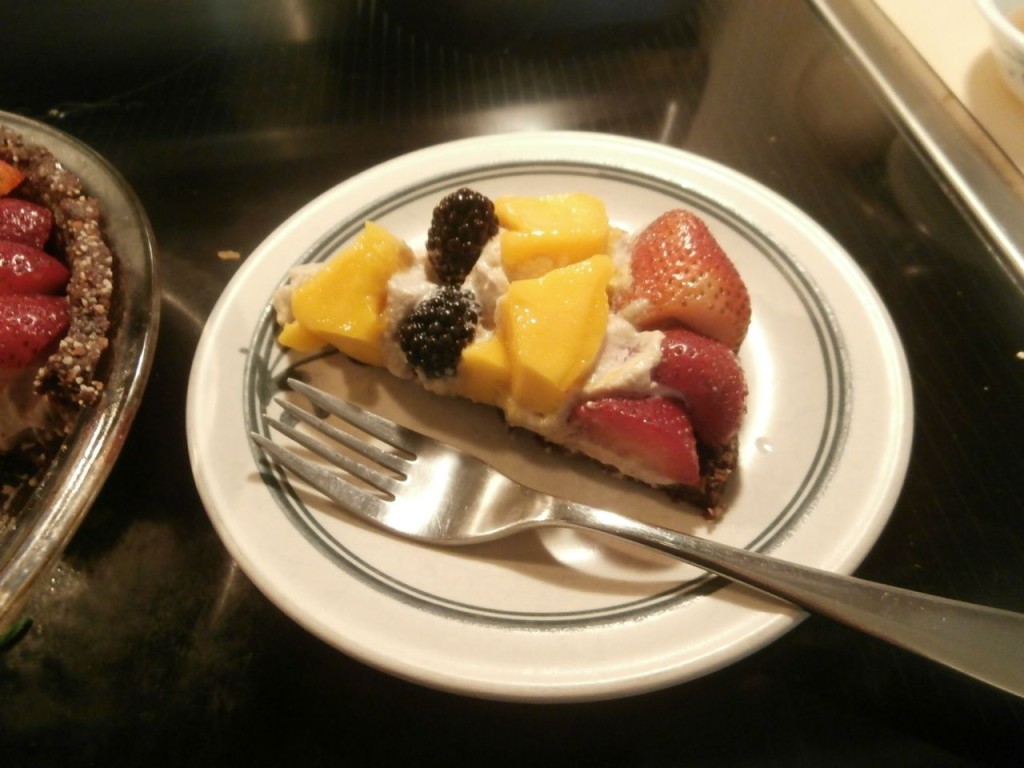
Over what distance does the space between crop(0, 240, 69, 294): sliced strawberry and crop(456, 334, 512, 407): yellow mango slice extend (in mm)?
762

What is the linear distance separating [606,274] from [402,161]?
2.16 ft

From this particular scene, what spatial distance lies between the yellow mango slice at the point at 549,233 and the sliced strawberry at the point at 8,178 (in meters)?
0.96

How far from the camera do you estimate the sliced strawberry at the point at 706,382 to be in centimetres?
111

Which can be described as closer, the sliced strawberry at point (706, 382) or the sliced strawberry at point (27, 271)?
the sliced strawberry at point (706, 382)

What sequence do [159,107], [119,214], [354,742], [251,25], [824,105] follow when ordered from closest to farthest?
[354,742], [119,214], [824,105], [159,107], [251,25]

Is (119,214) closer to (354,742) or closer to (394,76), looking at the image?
(354,742)

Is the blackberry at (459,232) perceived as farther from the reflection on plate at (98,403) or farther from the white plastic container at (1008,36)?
the white plastic container at (1008,36)

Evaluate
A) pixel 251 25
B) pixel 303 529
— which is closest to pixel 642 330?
pixel 303 529

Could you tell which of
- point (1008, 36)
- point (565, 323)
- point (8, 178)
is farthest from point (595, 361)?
point (1008, 36)

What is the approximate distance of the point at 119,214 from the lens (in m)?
1.32

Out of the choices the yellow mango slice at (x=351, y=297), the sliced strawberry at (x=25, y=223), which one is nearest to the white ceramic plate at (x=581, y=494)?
the yellow mango slice at (x=351, y=297)

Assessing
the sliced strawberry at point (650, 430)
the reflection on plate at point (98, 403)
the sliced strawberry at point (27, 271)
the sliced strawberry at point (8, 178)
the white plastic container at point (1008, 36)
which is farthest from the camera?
the white plastic container at point (1008, 36)

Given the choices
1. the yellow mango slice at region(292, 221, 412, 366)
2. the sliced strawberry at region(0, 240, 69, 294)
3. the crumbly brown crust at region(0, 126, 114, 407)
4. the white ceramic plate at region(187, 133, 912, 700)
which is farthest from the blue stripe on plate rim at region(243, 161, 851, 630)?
the sliced strawberry at region(0, 240, 69, 294)

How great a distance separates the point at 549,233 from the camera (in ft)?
4.09
